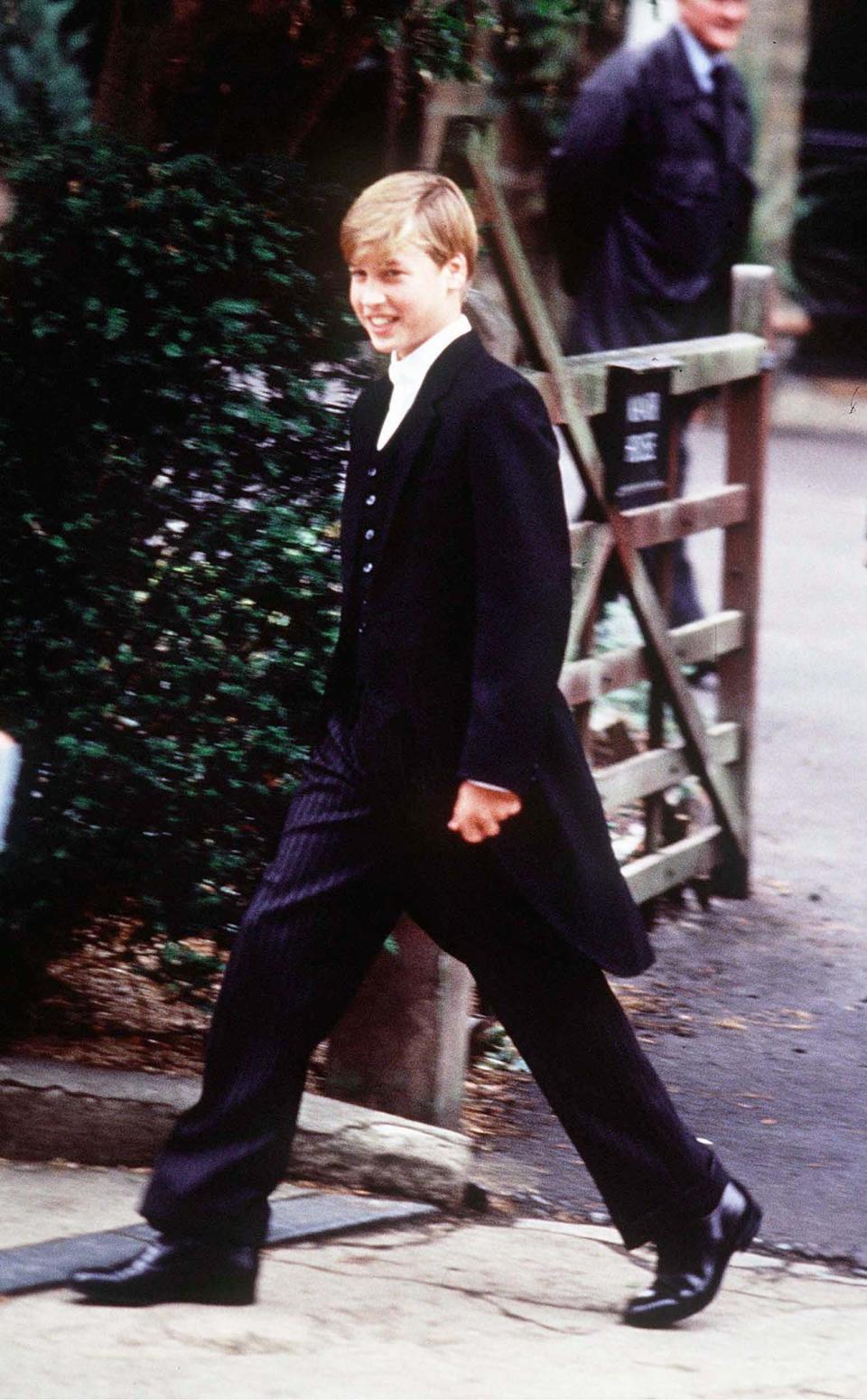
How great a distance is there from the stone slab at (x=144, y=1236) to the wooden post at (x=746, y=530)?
2739 mm

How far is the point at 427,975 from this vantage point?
4.88 meters

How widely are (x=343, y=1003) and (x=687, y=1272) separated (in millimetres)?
733

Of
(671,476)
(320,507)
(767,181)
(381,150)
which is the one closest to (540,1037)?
(320,507)

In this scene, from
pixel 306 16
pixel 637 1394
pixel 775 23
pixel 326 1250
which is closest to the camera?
pixel 637 1394

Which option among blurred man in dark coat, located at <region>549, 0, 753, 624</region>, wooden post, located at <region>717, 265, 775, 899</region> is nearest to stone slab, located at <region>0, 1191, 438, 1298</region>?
wooden post, located at <region>717, 265, 775, 899</region>

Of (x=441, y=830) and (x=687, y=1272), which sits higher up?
(x=441, y=830)

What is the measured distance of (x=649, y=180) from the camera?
28.6 ft

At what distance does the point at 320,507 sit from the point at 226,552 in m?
0.20

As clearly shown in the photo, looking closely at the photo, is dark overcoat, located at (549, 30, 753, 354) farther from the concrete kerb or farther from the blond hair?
the blond hair

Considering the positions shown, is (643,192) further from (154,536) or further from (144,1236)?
(144,1236)

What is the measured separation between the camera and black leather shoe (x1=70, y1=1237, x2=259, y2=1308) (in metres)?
4.03

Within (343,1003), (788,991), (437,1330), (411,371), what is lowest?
(788,991)

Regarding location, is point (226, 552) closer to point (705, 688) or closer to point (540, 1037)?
point (540, 1037)

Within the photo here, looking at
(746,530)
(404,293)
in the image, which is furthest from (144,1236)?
(746,530)
